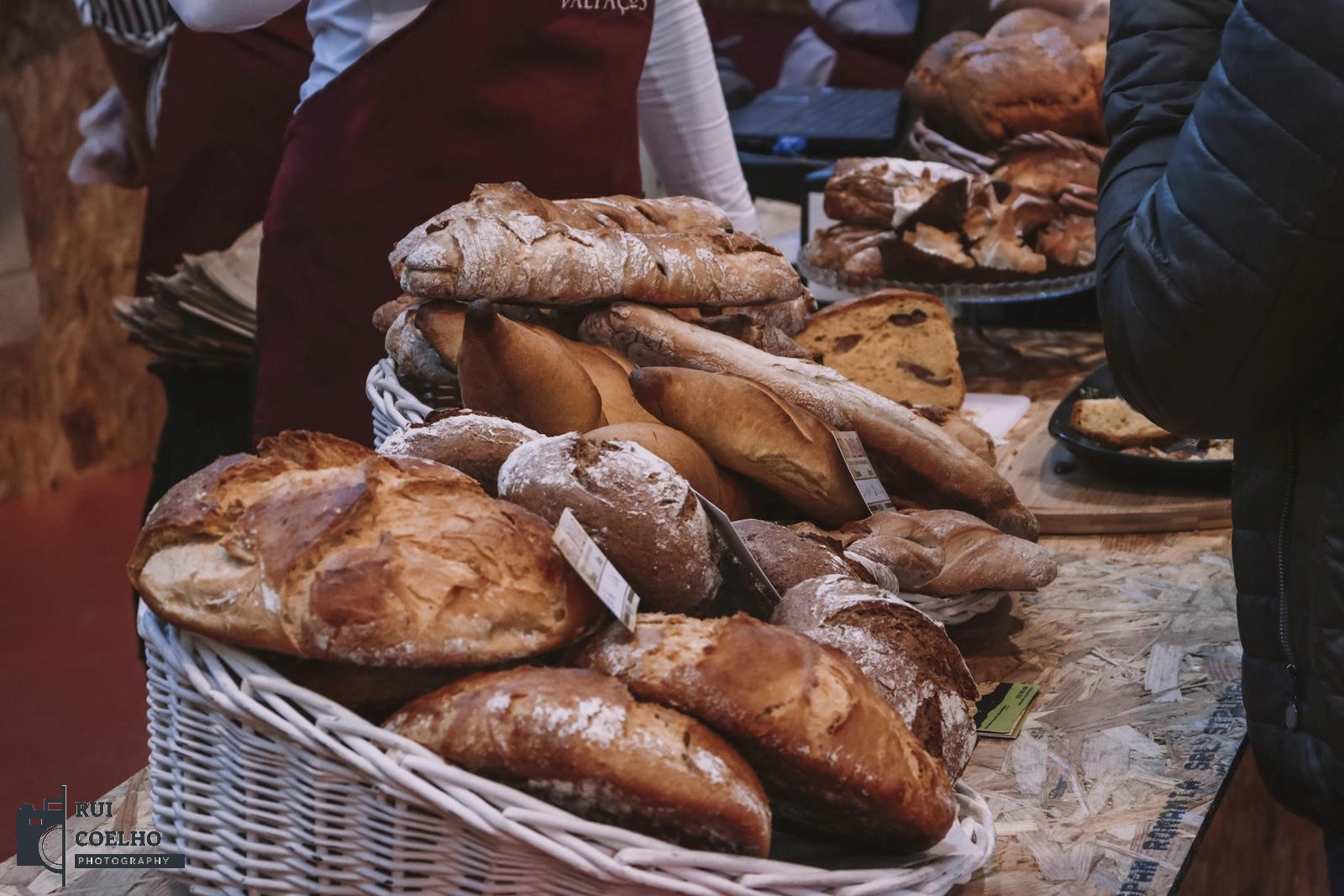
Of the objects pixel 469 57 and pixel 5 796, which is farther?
pixel 5 796

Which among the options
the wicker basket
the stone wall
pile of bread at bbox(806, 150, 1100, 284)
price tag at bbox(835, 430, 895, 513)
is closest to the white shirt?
pile of bread at bbox(806, 150, 1100, 284)

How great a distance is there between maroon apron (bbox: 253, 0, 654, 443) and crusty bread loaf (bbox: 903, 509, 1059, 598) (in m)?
0.98

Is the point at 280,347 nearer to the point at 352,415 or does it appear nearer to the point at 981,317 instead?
the point at 352,415

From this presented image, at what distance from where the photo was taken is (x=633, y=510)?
114cm

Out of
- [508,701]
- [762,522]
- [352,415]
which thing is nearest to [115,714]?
[352,415]

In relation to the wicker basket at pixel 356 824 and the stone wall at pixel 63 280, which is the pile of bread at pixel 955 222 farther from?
the stone wall at pixel 63 280

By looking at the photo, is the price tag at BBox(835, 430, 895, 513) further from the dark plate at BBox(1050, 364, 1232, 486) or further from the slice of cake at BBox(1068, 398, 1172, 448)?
the slice of cake at BBox(1068, 398, 1172, 448)

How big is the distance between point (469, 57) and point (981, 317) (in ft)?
5.30

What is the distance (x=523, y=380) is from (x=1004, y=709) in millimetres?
649

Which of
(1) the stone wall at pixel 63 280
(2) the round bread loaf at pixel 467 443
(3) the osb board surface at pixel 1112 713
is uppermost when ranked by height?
(2) the round bread loaf at pixel 467 443

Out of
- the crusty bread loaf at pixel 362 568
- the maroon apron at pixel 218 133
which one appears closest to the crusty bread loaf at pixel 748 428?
the crusty bread loaf at pixel 362 568

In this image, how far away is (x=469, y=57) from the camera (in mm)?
2094

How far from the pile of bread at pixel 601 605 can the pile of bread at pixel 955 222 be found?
3.88ft

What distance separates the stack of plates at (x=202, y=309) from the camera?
269 centimetres
